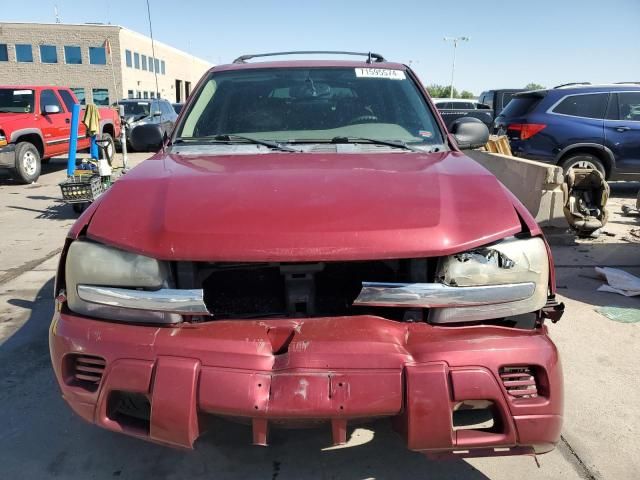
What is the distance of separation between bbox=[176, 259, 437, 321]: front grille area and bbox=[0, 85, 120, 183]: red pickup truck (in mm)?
9871

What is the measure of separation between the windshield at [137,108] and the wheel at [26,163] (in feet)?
21.5

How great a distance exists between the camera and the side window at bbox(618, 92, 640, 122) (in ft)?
27.2

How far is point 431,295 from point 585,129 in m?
7.64

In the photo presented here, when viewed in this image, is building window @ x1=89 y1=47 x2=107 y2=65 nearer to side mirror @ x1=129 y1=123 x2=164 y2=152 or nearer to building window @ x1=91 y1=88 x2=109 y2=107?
building window @ x1=91 y1=88 x2=109 y2=107

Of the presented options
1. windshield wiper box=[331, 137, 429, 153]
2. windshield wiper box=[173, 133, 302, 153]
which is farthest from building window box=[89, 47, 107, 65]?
windshield wiper box=[331, 137, 429, 153]

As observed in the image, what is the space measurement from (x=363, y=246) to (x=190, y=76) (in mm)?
63340

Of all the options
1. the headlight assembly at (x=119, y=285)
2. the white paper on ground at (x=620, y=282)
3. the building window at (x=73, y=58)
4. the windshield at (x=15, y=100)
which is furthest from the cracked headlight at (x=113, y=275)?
the building window at (x=73, y=58)

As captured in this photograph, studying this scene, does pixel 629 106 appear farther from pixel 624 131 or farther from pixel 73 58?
pixel 73 58

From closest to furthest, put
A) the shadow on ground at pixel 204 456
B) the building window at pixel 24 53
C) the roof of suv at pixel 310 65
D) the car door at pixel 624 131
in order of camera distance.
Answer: the shadow on ground at pixel 204 456
the roof of suv at pixel 310 65
the car door at pixel 624 131
the building window at pixel 24 53

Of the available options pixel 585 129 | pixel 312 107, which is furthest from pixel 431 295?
pixel 585 129

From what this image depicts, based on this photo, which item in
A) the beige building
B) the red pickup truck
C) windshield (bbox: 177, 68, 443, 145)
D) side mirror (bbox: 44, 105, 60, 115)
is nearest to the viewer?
windshield (bbox: 177, 68, 443, 145)

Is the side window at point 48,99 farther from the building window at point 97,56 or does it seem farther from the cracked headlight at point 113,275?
the building window at point 97,56

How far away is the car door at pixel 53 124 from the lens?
439 inches

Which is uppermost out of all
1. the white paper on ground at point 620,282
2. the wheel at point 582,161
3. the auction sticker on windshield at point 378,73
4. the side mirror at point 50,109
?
the side mirror at point 50,109
